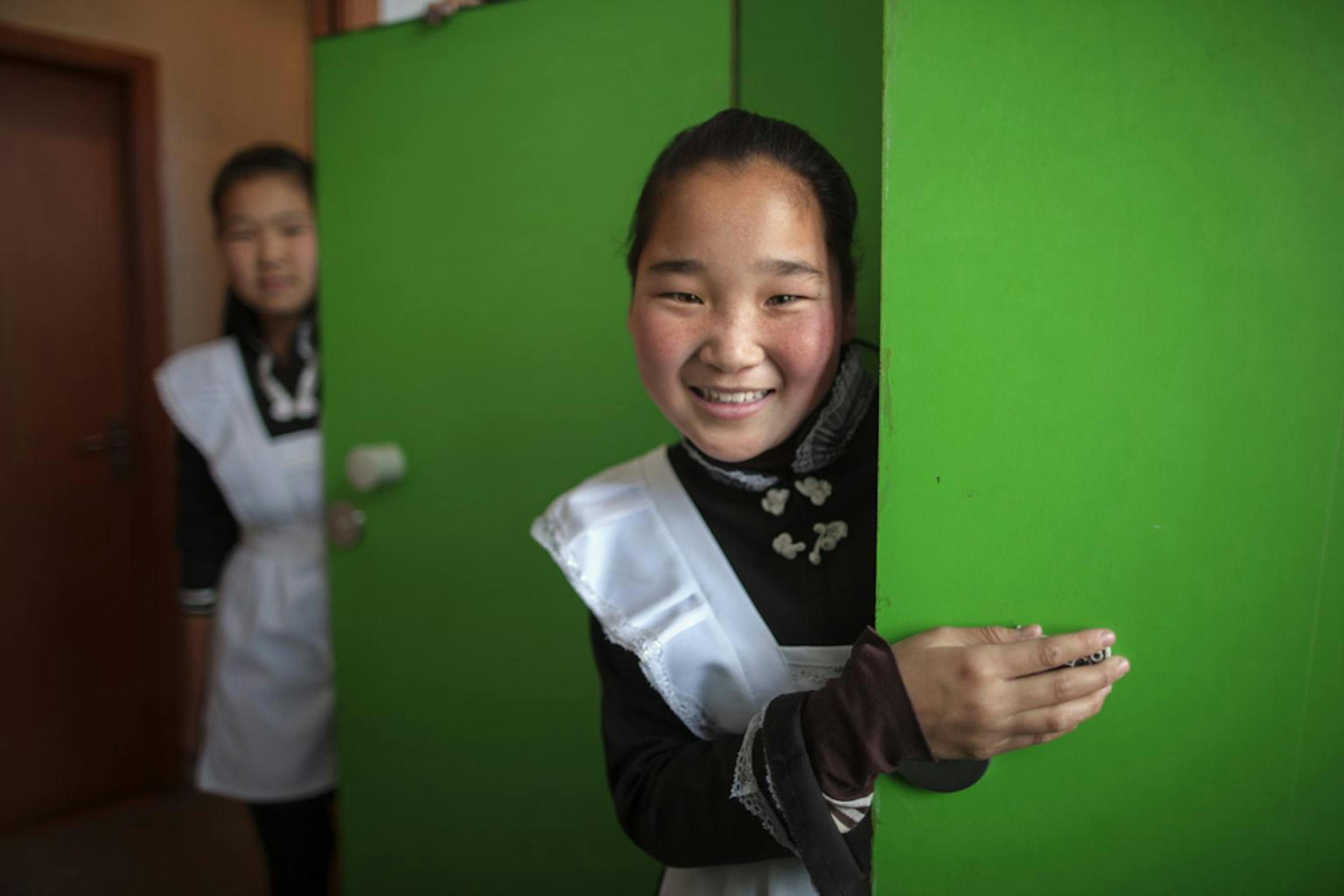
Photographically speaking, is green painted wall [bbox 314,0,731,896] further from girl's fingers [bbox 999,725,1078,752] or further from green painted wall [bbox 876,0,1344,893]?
girl's fingers [bbox 999,725,1078,752]

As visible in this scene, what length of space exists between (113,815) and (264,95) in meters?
1.64

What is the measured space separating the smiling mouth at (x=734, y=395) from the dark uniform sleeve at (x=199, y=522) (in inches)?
42.7

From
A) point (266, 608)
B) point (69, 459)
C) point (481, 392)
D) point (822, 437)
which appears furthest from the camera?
point (69, 459)

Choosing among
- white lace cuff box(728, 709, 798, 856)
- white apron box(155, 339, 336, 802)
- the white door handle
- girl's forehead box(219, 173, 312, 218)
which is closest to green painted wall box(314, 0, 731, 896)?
the white door handle

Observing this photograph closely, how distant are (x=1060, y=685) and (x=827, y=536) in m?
0.16

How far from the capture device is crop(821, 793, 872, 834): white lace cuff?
1.71 ft

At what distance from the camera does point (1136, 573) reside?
533mm

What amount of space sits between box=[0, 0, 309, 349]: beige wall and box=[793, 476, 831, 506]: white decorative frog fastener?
1894mm

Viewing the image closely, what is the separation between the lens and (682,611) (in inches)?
23.6

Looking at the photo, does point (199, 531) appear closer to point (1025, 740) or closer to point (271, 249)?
point (271, 249)

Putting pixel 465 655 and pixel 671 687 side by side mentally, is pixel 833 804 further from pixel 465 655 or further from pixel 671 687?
pixel 465 655

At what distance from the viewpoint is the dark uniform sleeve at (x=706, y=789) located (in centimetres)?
51

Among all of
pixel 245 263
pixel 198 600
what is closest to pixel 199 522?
pixel 198 600

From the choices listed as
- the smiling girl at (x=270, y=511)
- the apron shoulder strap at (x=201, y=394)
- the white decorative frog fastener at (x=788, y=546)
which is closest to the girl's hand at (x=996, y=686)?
the white decorative frog fastener at (x=788, y=546)
